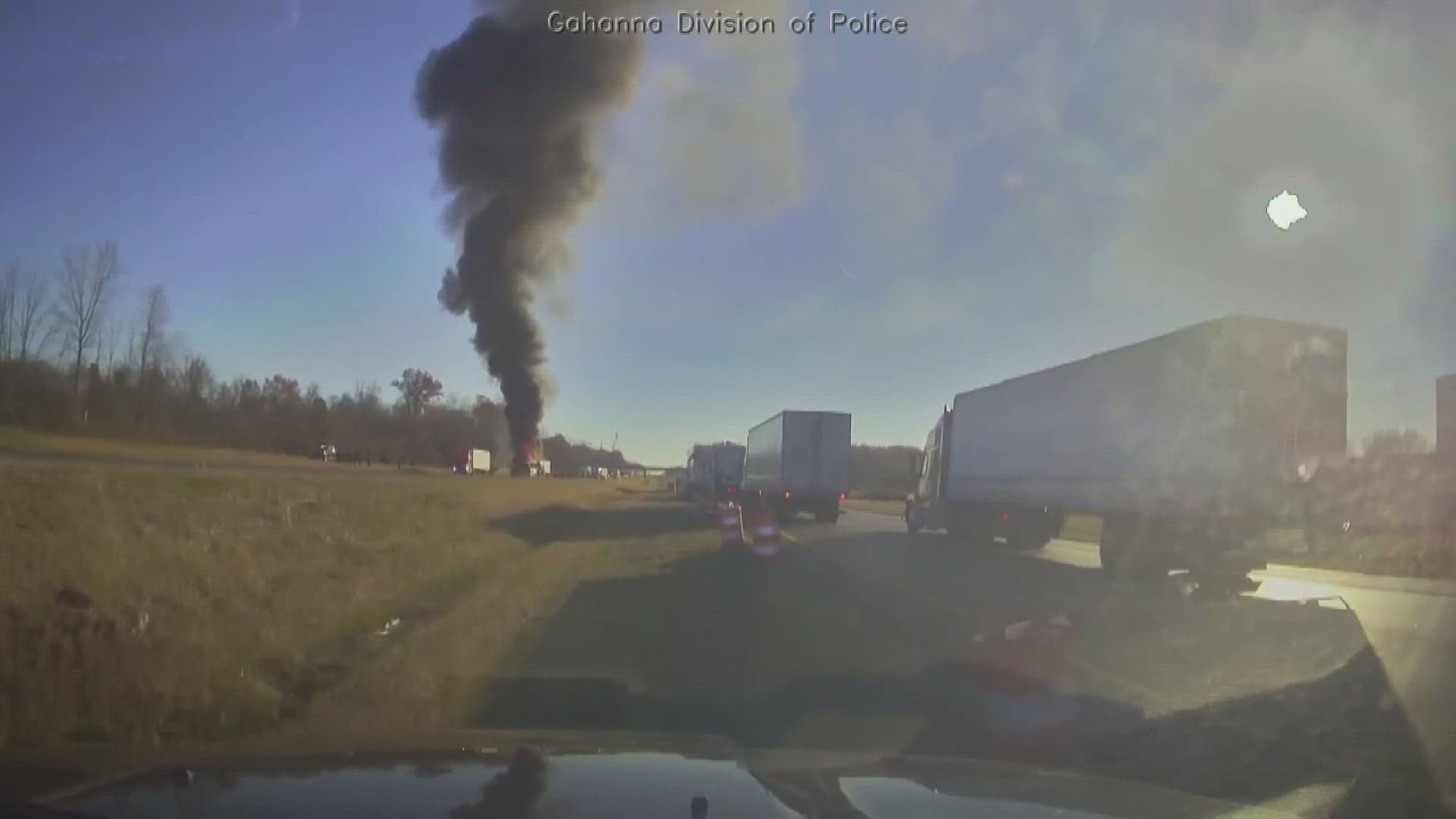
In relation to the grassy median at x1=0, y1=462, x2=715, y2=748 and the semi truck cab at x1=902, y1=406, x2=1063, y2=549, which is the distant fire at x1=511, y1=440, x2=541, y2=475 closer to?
the semi truck cab at x1=902, y1=406, x2=1063, y2=549

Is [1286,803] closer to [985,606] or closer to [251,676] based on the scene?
[251,676]

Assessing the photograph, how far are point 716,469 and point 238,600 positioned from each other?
45611 mm

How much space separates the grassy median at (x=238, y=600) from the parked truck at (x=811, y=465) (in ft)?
38.2

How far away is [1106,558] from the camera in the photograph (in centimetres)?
1964

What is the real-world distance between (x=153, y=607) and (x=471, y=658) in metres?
3.70

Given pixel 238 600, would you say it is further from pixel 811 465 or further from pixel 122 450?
pixel 122 450

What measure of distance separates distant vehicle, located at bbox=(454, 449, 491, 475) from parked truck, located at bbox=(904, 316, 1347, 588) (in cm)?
4556

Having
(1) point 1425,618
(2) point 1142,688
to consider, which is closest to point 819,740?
(2) point 1142,688

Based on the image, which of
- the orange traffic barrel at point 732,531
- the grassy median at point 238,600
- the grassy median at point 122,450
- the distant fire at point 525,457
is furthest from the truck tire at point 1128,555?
the distant fire at point 525,457

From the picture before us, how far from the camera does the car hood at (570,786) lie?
3.16m

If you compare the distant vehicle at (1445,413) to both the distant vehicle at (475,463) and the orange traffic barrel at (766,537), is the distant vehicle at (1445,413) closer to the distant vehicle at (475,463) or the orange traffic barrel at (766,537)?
the orange traffic barrel at (766,537)

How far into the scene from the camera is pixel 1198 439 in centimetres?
1716

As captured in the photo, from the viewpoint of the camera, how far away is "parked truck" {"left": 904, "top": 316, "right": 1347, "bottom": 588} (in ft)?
53.7

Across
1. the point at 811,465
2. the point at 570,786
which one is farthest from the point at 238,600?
the point at 811,465
